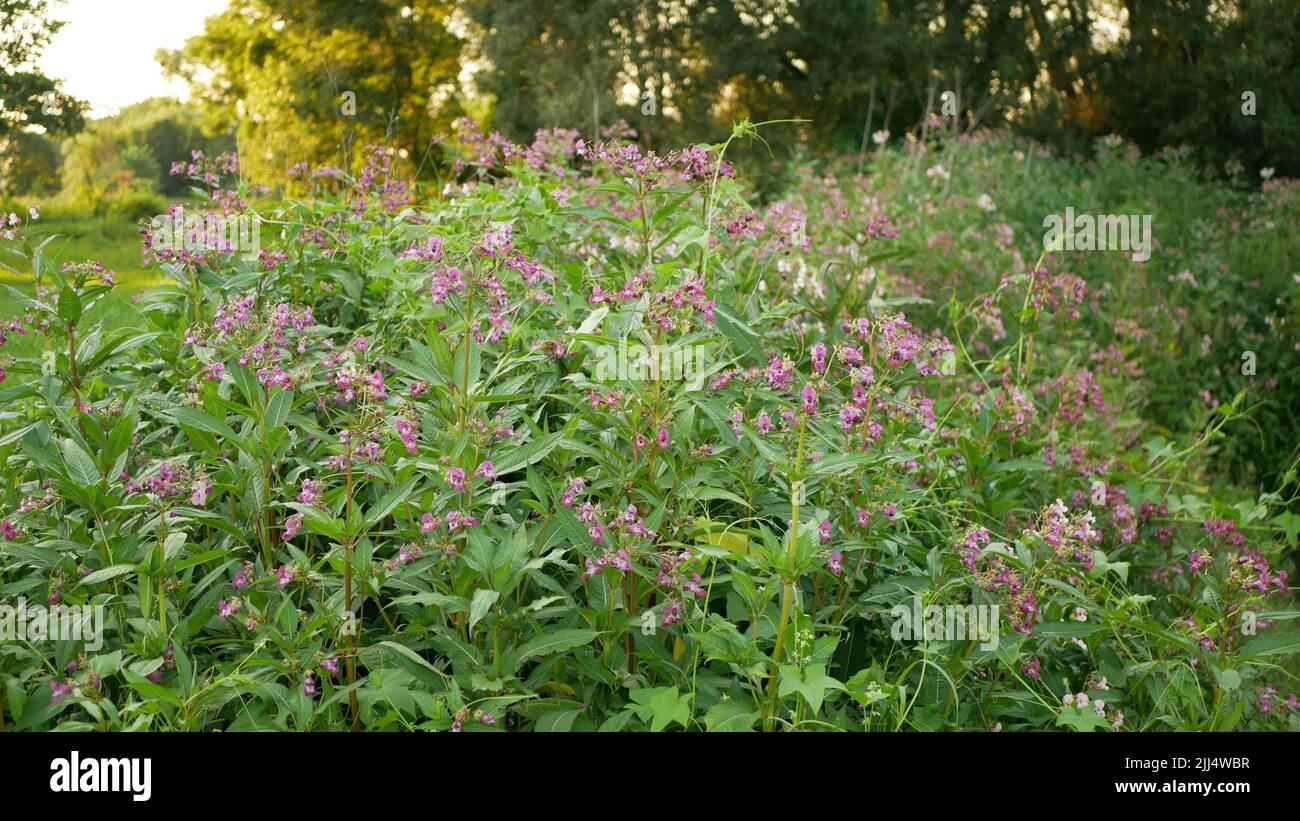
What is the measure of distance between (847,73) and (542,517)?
17.3 metres

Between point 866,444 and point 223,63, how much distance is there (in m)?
26.5

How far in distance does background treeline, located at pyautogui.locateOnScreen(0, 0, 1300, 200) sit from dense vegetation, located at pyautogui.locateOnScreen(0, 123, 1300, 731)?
13636 mm

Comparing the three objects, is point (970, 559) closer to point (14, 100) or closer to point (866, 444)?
point (866, 444)

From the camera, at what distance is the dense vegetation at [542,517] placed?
2184mm

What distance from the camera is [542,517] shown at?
7.97ft

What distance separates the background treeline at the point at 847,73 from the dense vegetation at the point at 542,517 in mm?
13636

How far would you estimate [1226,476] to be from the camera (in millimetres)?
5625

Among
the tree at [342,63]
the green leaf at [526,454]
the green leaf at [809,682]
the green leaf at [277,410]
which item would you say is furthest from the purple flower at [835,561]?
the tree at [342,63]

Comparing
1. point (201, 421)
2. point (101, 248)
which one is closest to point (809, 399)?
point (201, 421)

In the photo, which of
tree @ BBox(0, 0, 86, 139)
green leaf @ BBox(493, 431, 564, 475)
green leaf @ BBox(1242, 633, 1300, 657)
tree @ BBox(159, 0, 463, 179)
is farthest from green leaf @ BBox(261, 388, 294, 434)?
tree @ BBox(159, 0, 463, 179)

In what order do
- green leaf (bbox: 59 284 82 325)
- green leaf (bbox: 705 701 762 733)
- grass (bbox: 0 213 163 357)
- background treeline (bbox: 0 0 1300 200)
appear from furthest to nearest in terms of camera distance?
background treeline (bbox: 0 0 1300 200) → grass (bbox: 0 213 163 357) → green leaf (bbox: 59 284 82 325) → green leaf (bbox: 705 701 762 733)

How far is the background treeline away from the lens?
16.8m

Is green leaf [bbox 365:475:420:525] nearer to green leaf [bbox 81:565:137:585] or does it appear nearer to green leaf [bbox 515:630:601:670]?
green leaf [bbox 515:630:601:670]
